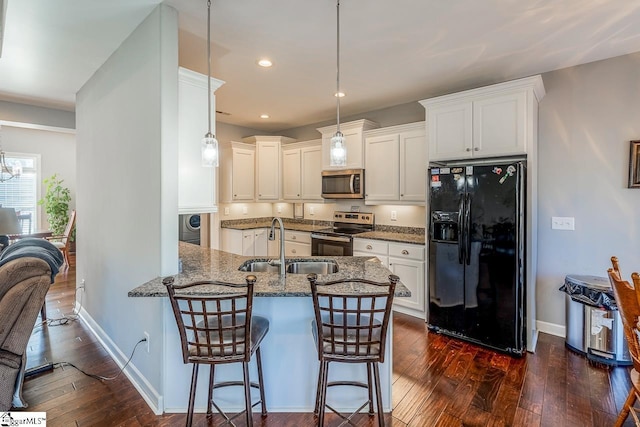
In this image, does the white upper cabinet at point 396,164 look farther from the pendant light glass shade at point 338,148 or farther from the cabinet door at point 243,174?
the cabinet door at point 243,174

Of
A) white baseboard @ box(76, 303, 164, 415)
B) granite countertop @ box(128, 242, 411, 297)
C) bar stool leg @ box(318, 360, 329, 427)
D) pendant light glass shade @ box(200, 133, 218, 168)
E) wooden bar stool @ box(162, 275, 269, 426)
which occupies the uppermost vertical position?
pendant light glass shade @ box(200, 133, 218, 168)

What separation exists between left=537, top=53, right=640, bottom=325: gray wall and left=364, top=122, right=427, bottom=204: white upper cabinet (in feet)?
4.03

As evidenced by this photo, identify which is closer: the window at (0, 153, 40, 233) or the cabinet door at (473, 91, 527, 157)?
the cabinet door at (473, 91, 527, 157)

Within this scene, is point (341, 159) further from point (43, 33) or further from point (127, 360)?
point (43, 33)

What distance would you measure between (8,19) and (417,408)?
12.8ft

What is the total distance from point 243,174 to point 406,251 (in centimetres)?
300

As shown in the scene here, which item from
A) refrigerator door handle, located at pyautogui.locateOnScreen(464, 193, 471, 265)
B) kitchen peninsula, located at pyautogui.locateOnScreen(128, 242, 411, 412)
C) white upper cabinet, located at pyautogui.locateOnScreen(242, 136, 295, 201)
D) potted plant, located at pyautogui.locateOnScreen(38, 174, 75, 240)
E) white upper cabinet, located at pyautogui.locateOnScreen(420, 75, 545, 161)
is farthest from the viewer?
potted plant, located at pyautogui.locateOnScreen(38, 174, 75, 240)

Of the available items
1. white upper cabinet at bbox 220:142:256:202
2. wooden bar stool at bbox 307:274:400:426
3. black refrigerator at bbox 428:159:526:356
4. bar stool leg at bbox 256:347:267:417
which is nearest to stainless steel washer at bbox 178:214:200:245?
white upper cabinet at bbox 220:142:256:202

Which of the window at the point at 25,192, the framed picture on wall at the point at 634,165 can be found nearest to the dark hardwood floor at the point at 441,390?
the framed picture on wall at the point at 634,165

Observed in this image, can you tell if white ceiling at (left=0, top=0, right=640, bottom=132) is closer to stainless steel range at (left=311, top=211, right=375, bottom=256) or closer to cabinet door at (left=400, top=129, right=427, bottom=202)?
cabinet door at (left=400, top=129, right=427, bottom=202)

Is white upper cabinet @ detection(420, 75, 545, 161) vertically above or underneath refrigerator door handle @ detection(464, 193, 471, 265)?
above

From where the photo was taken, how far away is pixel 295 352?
7.00ft

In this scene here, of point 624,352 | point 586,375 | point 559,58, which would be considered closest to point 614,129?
point 559,58

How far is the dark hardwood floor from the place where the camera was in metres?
2.05
